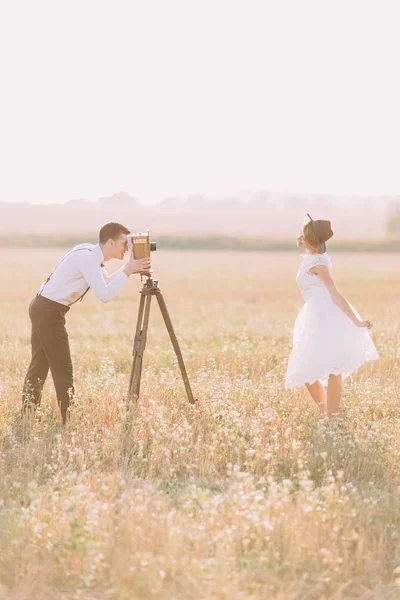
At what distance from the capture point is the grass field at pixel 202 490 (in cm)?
489

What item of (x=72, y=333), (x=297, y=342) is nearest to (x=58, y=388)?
(x=297, y=342)

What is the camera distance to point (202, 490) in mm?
6461

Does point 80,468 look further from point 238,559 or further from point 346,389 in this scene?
point 346,389

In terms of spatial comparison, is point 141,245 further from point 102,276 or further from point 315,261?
point 315,261

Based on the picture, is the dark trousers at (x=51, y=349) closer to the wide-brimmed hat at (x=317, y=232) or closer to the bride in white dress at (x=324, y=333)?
the bride in white dress at (x=324, y=333)

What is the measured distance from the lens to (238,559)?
504 centimetres

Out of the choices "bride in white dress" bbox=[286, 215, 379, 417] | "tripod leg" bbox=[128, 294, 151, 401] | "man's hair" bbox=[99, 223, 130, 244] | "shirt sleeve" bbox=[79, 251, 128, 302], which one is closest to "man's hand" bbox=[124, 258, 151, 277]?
"shirt sleeve" bbox=[79, 251, 128, 302]

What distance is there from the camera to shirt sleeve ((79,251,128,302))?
795 cm

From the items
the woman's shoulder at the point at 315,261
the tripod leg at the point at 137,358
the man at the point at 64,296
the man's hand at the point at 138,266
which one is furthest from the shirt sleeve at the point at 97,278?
the woman's shoulder at the point at 315,261

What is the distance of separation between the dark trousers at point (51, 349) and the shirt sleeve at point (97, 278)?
0.51 m

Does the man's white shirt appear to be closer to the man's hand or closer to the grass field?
the man's hand

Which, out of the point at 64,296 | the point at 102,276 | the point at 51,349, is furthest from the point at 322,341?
the point at 51,349

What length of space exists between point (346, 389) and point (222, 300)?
1896 cm

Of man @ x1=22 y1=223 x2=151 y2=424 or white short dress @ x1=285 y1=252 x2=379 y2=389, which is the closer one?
man @ x1=22 y1=223 x2=151 y2=424
